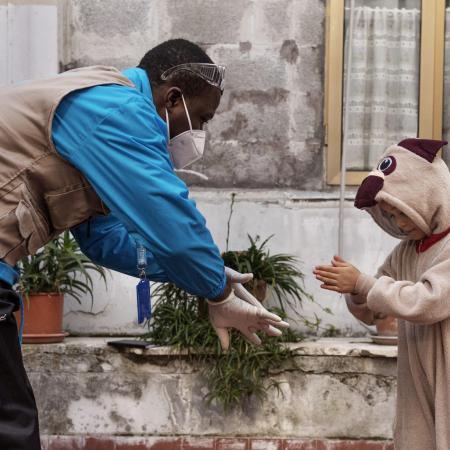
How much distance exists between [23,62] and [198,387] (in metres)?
2.22

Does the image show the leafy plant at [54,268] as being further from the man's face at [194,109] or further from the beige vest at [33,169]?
the beige vest at [33,169]

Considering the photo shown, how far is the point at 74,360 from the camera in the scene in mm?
5891

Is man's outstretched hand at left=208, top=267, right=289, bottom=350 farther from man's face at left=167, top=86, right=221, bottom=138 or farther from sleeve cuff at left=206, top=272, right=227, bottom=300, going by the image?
man's face at left=167, top=86, right=221, bottom=138

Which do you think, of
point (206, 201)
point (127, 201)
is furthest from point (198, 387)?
point (127, 201)

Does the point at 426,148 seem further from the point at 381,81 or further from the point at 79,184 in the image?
the point at 381,81

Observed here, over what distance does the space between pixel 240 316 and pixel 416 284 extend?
24.1 inches

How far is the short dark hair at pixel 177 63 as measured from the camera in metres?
3.49

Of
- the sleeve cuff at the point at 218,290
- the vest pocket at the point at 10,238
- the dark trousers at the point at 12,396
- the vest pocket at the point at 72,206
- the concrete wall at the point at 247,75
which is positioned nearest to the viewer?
the dark trousers at the point at 12,396

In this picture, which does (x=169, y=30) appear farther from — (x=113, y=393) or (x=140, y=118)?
(x=140, y=118)

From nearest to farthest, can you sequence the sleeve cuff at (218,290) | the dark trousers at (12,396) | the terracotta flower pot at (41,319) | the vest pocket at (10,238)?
the dark trousers at (12,396) → the vest pocket at (10,238) → the sleeve cuff at (218,290) → the terracotta flower pot at (41,319)

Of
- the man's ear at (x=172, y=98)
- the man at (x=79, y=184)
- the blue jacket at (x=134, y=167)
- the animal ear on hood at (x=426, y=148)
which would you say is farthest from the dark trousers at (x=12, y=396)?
the animal ear on hood at (x=426, y=148)

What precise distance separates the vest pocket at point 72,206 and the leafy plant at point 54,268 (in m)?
2.83

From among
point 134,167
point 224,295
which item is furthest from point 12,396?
point 224,295

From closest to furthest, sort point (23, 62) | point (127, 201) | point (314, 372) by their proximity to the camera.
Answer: point (127, 201), point (314, 372), point (23, 62)
